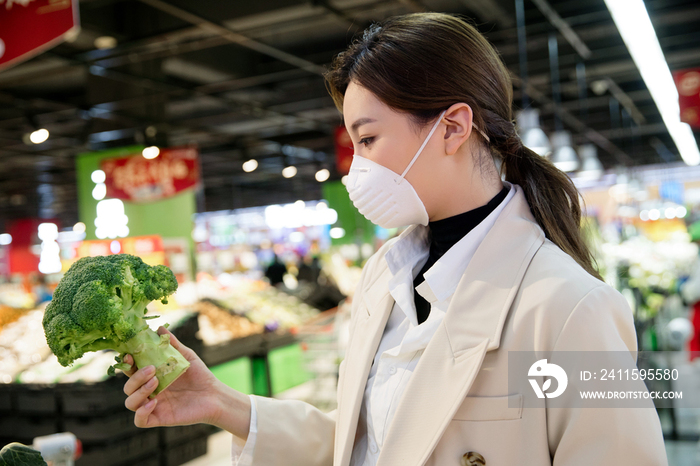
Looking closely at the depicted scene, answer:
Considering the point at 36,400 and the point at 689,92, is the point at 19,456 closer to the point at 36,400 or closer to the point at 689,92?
the point at 36,400

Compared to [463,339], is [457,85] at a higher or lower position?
higher

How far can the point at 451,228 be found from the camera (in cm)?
138

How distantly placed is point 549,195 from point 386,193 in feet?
1.26

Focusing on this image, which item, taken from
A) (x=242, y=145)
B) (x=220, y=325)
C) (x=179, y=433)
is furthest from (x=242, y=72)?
(x=242, y=145)

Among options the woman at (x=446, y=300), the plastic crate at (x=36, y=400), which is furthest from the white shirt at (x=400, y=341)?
the plastic crate at (x=36, y=400)

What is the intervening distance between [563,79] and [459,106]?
11316mm

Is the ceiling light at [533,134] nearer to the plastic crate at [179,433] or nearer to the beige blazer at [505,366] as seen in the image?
the plastic crate at [179,433]

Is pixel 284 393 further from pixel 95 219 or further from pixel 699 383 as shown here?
pixel 95 219

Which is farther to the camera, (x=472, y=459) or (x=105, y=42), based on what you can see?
(x=105, y=42)

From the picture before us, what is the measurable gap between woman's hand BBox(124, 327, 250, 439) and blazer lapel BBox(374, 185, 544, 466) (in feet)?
1.43

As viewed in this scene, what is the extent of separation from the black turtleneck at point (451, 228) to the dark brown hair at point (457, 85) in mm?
102

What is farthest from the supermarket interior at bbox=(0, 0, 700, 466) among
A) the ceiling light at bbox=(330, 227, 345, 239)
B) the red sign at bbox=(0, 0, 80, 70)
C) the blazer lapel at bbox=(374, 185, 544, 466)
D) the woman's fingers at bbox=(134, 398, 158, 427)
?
the ceiling light at bbox=(330, 227, 345, 239)

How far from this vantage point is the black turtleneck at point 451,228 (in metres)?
1.34

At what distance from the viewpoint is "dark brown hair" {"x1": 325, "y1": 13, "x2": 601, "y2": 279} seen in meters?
1.26
